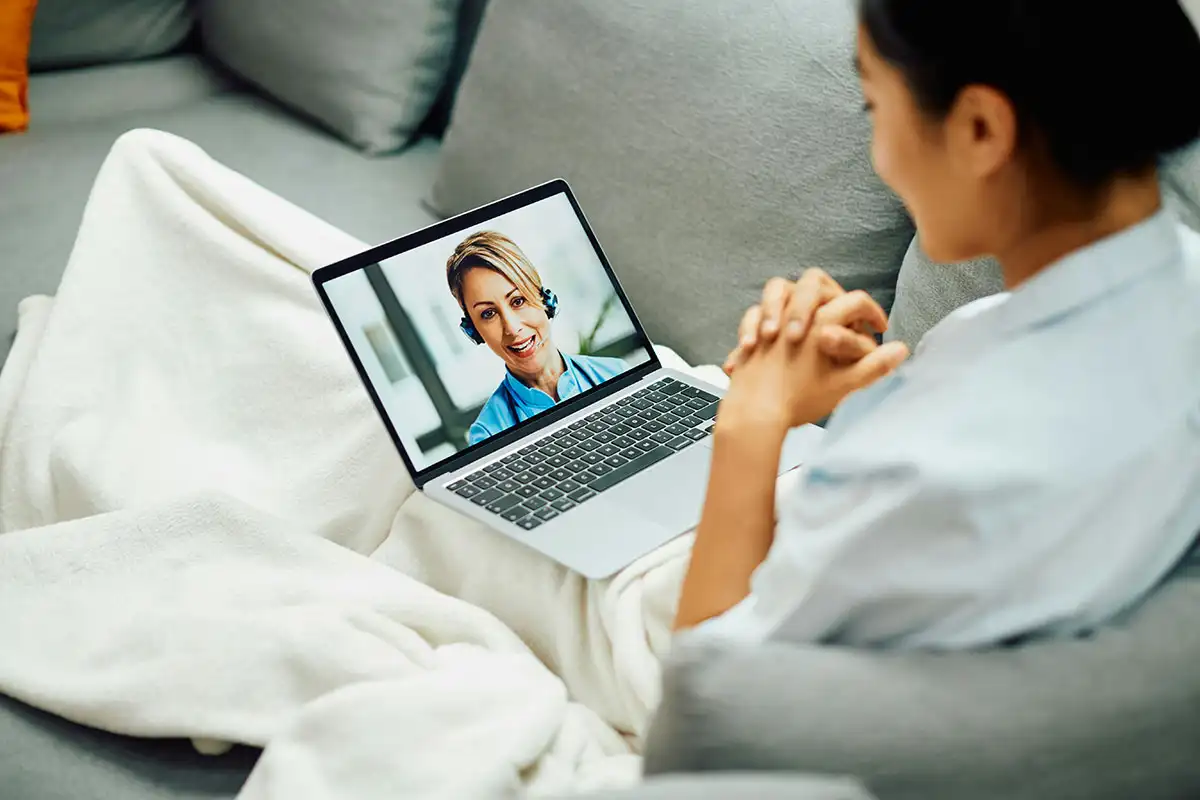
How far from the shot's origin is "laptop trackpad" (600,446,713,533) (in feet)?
3.46

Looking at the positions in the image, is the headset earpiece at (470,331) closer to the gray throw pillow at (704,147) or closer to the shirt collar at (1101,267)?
the gray throw pillow at (704,147)

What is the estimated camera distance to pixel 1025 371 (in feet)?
2.22

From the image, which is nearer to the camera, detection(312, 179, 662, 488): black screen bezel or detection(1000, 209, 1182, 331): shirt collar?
detection(1000, 209, 1182, 331): shirt collar

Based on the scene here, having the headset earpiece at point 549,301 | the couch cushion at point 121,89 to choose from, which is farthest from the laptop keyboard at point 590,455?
the couch cushion at point 121,89

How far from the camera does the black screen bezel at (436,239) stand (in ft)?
3.65

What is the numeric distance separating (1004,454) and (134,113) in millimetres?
1793

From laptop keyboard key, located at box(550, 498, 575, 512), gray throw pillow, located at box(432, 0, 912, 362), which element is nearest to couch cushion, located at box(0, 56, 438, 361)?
gray throw pillow, located at box(432, 0, 912, 362)

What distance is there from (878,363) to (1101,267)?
0.75 ft

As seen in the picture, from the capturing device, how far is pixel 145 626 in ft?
3.33

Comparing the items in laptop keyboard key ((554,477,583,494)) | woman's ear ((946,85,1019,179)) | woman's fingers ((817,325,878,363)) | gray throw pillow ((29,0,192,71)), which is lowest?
laptop keyboard key ((554,477,583,494))

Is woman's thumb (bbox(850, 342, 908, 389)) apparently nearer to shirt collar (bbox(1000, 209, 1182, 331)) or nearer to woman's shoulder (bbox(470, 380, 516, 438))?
shirt collar (bbox(1000, 209, 1182, 331))

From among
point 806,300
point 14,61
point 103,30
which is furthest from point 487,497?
point 103,30

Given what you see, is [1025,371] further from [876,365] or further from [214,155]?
[214,155]

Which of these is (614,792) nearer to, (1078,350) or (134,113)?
(1078,350)
